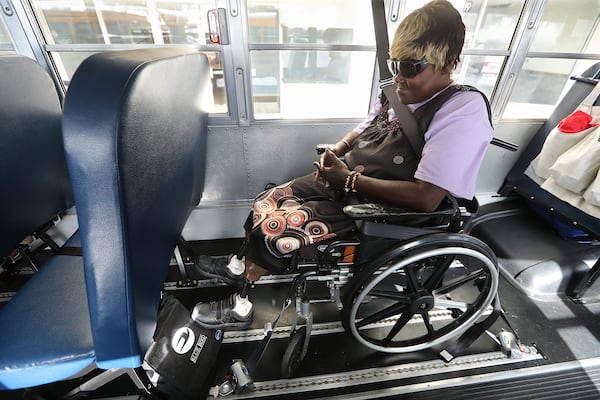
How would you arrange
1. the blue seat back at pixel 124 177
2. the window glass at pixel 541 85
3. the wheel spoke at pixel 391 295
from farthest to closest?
the window glass at pixel 541 85 → the wheel spoke at pixel 391 295 → the blue seat back at pixel 124 177

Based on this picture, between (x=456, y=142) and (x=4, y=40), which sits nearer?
(x=456, y=142)

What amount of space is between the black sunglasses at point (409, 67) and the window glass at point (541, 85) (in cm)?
158

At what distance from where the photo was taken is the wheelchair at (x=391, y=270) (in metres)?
1.14

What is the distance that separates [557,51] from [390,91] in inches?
66.0

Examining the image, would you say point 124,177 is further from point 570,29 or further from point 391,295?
point 570,29

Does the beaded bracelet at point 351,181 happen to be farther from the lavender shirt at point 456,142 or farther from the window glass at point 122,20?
the window glass at point 122,20

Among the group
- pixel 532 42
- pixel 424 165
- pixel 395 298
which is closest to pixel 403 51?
pixel 424 165

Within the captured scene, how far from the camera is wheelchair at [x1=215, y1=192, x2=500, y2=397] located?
1141mm

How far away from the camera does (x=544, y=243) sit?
6.75ft

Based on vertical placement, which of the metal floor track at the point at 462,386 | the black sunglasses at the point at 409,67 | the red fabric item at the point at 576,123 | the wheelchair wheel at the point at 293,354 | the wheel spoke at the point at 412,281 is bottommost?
the metal floor track at the point at 462,386

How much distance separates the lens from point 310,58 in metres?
1.89

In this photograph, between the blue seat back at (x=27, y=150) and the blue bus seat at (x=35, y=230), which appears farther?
the blue seat back at (x=27, y=150)

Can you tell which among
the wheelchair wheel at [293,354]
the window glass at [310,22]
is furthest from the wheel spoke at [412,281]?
the window glass at [310,22]

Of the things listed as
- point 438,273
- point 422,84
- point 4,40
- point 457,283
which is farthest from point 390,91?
point 4,40
